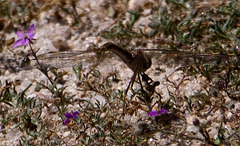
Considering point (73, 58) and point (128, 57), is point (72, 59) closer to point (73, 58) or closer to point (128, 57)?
point (73, 58)

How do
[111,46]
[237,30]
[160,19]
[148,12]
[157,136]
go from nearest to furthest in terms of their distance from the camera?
1. [111,46]
2. [157,136]
3. [237,30]
4. [160,19]
5. [148,12]

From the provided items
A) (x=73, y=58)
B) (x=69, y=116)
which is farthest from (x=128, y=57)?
(x=69, y=116)

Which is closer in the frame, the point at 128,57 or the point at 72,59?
the point at 128,57

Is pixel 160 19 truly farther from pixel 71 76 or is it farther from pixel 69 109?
pixel 69 109

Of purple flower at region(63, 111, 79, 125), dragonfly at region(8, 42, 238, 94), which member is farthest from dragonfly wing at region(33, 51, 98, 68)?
purple flower at region(63, 111, 79, 125)

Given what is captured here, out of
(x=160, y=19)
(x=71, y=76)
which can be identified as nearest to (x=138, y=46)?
(x=160, y=19)

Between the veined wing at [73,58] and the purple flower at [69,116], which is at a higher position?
the veined wing at [73,58]

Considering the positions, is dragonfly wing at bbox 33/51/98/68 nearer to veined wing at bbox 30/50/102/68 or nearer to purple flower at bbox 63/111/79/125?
veined wing at bbox 30/50/102/68

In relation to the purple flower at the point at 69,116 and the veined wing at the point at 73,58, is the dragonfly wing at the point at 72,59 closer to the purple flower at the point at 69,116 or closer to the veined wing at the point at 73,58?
the veined wing at the point at 73,58

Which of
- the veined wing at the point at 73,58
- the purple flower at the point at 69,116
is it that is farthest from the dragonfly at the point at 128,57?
the purple flower at the point at 69,116

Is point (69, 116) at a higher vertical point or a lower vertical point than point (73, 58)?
lower

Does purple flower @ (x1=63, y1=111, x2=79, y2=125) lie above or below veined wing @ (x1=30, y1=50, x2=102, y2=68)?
below
